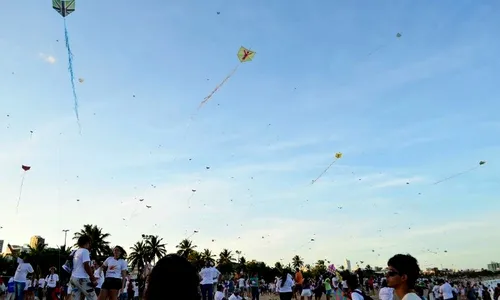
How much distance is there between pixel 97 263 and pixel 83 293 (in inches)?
181

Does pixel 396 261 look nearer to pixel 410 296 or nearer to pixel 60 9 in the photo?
pixel 410 296

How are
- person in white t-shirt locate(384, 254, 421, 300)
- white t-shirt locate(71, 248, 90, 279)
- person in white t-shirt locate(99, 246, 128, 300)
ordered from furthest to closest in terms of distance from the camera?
person in white t-shirt locate(99, 246, 128, 300) → white t-shirt locate(71, 248, 90, 279) → person in white t-shirt locate(384, 254, 421, 300)

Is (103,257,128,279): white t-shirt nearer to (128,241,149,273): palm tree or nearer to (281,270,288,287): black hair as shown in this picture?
(281,270,288,287): black hair

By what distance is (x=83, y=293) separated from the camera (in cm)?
895

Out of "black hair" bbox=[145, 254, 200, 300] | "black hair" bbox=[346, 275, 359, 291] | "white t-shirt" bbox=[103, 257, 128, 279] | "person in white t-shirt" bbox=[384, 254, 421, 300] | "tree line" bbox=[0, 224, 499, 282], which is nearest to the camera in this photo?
"black hair" bbox=[145, 254, 200, 300]

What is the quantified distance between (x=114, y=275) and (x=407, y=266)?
24.6ft

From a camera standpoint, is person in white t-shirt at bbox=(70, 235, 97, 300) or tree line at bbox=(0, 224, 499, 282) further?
tree line at bbox=(0, 224, 499, 282)

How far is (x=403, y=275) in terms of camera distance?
424 cm

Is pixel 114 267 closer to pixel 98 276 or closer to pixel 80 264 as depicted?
pixel 80 264

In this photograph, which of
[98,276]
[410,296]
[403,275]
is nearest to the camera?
[410,296]

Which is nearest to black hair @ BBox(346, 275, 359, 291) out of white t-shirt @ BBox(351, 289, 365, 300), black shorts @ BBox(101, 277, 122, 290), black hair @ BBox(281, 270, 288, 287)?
white t-shirt @ BBox(351, 289, 365, 300)

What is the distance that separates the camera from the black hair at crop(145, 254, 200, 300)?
2066mm

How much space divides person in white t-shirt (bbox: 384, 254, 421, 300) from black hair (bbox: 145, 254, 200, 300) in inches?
113

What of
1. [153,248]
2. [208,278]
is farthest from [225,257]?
[208,278]
